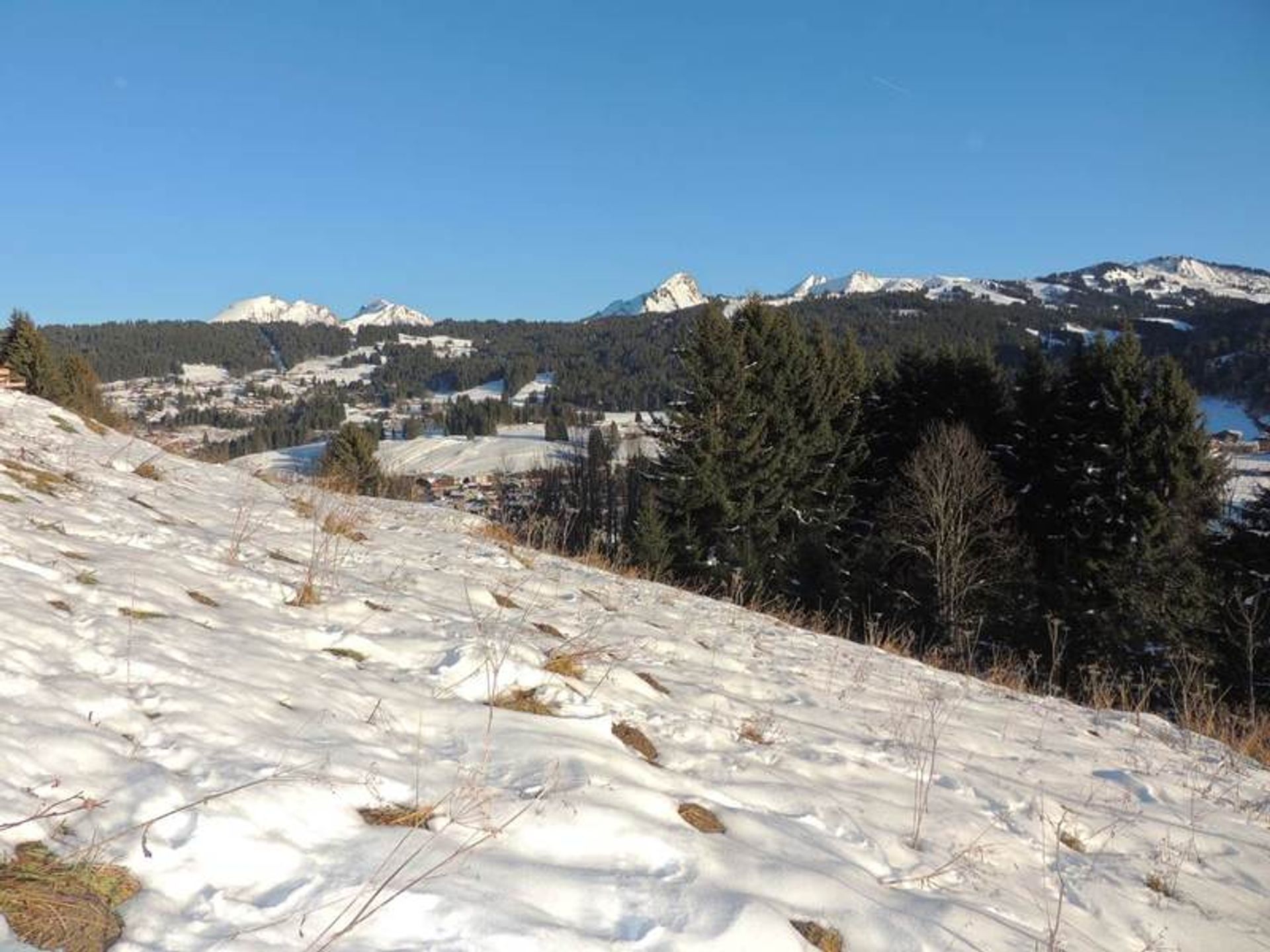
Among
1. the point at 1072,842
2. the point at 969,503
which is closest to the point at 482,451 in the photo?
the point at 969,503

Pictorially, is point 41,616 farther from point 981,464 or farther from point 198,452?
point 981,464

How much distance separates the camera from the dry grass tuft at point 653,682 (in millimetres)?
4688

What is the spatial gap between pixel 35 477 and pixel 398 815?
5641 millimetres

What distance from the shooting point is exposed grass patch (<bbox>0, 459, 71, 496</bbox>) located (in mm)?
5926

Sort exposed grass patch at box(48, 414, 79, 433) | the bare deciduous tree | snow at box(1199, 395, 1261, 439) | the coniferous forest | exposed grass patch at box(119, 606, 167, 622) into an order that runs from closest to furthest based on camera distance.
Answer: exposed grass patch at box(119, 606, 167, 622) < exposed grass patch at box(48, 414, 79, 433) < the coniferous forest < the bare deciduous tree < snow at box(1199, 395, 1261, 439)

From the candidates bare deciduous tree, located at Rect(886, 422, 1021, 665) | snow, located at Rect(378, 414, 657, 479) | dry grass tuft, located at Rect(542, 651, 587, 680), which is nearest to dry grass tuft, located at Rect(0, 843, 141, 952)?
dry grass tuft, located at Rect(542, 651, 587, 680)

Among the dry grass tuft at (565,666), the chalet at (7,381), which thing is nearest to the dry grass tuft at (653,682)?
the dry grass tuft at (565,666)

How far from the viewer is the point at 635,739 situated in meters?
3.74

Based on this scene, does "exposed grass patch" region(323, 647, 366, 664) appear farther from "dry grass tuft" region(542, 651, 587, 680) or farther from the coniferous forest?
the coniferous forest

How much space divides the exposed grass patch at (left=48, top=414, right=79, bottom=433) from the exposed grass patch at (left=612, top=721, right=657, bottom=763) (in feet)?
28.8

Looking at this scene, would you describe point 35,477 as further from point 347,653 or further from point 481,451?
point 481,451

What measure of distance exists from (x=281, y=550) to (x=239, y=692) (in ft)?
10.2

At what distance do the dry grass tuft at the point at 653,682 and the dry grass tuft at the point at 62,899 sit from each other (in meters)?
3.09

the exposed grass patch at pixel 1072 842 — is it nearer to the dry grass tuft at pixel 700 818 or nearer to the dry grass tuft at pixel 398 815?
the dry grass tuft at pixel 700 818
